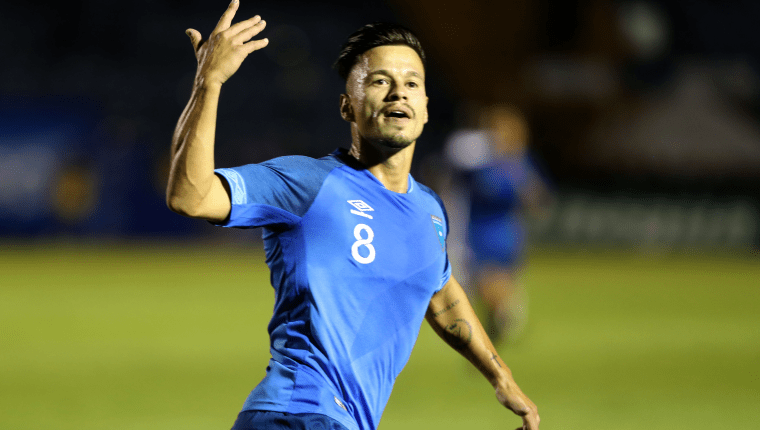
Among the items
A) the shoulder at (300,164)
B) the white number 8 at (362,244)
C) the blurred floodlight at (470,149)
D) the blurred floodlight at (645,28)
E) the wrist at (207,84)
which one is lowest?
the white number 8 at (362,244)

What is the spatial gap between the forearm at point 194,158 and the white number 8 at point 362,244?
645 mm

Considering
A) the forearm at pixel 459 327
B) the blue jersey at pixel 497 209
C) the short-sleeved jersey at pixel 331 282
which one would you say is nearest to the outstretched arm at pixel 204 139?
the short-sleeved jersey at pixel 331 282

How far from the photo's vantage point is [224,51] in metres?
2.57

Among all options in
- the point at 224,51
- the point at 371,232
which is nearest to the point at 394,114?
the point at 371,232

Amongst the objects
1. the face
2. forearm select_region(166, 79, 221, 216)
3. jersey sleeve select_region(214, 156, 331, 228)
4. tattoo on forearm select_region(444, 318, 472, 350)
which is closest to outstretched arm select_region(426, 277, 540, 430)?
tattoo on forearm select_region(444, 318, 472, 350)

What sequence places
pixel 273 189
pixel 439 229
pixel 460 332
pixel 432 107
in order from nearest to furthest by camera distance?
pixel 273 189
pixel 439 229
pixel 460 332
pixel 432 107

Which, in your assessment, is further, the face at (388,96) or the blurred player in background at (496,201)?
the blurred player in background at (496,201)

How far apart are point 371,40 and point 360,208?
0.65 meters

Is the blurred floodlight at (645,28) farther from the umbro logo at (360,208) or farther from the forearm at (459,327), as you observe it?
the umbro logo at (360,208)

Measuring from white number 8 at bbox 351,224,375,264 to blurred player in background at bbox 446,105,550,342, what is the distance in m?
6.38

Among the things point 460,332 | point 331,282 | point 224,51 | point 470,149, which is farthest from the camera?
point 470,149

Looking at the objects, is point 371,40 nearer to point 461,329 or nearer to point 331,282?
point 331,282

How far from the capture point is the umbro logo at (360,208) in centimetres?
302

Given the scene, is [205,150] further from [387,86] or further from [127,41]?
[127,41]
